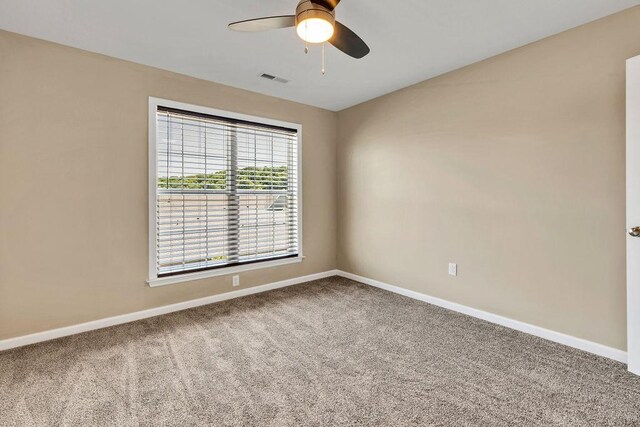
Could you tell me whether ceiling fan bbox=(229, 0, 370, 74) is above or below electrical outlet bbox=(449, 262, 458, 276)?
above

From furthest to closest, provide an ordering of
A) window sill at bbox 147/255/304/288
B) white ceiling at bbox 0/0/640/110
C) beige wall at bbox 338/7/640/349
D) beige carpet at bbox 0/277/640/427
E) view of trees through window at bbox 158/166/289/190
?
1. view of trees through window at bbox 158/166/289/190
2. window sill at bbox 147/255/304/288
3. beige wall at bbox 338/7/640/349
4. white ceiling at bbox 0/0/640/110
5. beige carpet at bbox 0/277/640/427

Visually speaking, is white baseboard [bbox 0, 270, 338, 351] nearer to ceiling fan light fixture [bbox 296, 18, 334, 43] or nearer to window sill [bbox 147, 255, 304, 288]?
window sill [bbox 147, 255, 304, 288]

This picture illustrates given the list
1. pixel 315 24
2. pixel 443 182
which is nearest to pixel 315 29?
pixel 315 24

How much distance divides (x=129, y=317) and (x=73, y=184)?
131cm

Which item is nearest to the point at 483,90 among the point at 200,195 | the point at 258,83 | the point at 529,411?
the point at 258,83

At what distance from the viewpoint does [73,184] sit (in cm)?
261

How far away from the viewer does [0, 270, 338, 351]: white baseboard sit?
2.44 metres

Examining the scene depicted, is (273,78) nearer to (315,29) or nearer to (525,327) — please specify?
(315,29)

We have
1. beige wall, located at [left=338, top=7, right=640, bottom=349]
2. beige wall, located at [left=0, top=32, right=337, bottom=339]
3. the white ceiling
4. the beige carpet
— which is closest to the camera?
the beige carpet

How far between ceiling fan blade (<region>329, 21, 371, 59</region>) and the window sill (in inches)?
102

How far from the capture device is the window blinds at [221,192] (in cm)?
314

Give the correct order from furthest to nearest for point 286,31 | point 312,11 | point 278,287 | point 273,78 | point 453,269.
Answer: point 278,287 < point 273,78 < point 453,269 < point 286,31 < point 312,11

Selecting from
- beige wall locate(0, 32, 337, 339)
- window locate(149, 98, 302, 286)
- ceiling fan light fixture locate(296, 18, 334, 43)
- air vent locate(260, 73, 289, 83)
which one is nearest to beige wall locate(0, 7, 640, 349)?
beige wall locate(0, 32, 337, 339)

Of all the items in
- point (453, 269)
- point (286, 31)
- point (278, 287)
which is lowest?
point (278, 287)
